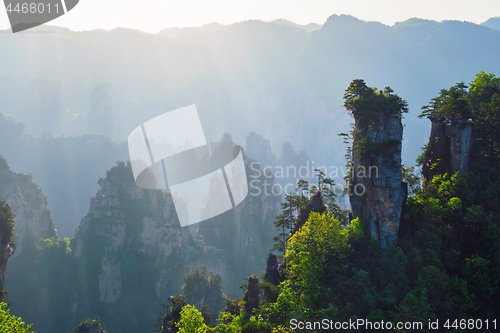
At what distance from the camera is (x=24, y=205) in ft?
214

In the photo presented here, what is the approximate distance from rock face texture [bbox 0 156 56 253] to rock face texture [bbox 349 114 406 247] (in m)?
63.0

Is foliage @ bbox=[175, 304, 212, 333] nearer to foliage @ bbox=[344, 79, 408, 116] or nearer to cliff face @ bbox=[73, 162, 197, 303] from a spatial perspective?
foliage @ bbox=[344, 79, 408, 116]

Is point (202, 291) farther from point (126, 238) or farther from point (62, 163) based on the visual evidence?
point (62, 163)

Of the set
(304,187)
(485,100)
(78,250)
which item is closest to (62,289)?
(78,250)

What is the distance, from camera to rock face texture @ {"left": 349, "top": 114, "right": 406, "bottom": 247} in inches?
1114

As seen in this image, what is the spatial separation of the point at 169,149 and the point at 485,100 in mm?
119980

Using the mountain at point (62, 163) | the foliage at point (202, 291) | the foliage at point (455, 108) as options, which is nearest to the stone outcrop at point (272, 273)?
the foliage at point (455, 108)

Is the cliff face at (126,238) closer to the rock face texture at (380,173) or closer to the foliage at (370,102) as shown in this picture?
the rock face texture at (380,173)

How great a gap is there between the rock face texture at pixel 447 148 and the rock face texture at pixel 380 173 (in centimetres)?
635

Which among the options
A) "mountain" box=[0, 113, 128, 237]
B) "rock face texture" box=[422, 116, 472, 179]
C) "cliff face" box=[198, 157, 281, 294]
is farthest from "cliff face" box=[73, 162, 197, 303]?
"rock face texture" box=[422, 116, 472, 179]

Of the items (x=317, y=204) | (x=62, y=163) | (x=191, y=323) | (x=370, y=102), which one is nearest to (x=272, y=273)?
(x=317, y=204)

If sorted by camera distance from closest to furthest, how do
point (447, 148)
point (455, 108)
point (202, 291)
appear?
point (455, 108) < point (447, 148) < point (202, 291)

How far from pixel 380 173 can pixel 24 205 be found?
219ft

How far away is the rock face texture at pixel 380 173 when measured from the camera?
1114 inches
